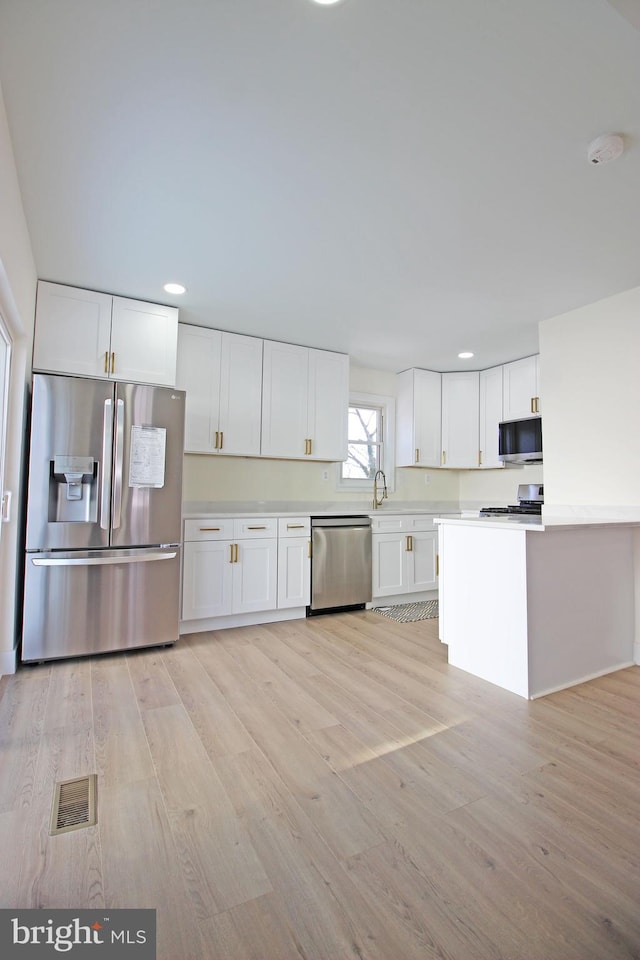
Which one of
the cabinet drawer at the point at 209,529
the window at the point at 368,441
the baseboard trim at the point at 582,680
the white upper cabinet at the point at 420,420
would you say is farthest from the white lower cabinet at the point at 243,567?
the baseboard trim at the point at 582,680

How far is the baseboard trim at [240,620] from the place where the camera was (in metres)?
3.42

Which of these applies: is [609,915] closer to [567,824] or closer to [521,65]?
[567,824]

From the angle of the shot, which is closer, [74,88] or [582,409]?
[74,88]

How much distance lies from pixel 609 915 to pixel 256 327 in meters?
3.73

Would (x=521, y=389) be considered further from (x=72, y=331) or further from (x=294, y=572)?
(x=72, y=331)

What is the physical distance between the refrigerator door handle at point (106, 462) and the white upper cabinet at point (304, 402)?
4.44ft

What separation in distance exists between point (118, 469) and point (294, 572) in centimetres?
162

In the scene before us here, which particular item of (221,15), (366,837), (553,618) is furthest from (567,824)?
(221,15)

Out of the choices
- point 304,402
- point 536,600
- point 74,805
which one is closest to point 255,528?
point 304,402

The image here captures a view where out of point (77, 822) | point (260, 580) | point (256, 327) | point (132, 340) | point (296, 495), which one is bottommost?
point (77, 822)

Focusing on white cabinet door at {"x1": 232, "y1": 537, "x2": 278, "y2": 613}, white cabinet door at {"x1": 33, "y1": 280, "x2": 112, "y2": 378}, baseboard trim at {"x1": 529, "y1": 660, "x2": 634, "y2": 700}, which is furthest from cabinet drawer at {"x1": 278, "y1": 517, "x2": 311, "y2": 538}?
baseboard trim at {"x1": 529, "y1": 660, "x2": 634, "y2": 700}

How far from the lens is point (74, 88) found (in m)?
1.60

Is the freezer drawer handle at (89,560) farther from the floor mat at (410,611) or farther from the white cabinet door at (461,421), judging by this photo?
the white cabinet door at (461,421)

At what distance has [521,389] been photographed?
4.43m
